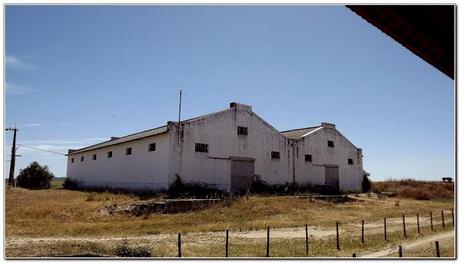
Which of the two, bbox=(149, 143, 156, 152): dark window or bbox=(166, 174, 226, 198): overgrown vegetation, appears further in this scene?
bbox=(149, 143, 156, 152): dark window

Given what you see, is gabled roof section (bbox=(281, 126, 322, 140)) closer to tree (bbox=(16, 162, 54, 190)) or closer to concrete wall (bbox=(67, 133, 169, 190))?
concrete wall (bbox=(67, 133, 169, 190))

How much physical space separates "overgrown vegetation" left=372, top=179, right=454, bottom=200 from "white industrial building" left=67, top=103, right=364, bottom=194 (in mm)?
4450

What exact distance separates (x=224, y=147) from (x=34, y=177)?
87.4 ft

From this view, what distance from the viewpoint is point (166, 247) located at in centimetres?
1230

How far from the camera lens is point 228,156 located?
3000 centimetres

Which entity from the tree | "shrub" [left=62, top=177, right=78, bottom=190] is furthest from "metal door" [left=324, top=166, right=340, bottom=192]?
the tree

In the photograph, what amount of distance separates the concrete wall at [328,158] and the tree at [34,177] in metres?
29.4

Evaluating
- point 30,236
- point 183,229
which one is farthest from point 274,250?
point 30,236

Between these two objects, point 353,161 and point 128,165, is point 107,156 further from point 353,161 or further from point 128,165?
point 353,161

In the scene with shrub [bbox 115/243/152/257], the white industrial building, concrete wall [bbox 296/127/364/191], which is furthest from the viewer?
concrete wall [bbox 296/127/364/191]

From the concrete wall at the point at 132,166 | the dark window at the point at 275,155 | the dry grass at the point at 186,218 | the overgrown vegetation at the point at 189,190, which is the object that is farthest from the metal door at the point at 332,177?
the concrete wall at the point at 132,166

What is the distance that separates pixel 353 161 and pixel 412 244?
82.8 ft

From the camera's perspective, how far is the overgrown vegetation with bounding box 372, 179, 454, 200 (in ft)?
121

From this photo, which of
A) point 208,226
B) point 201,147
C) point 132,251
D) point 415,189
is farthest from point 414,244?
point 415,189
